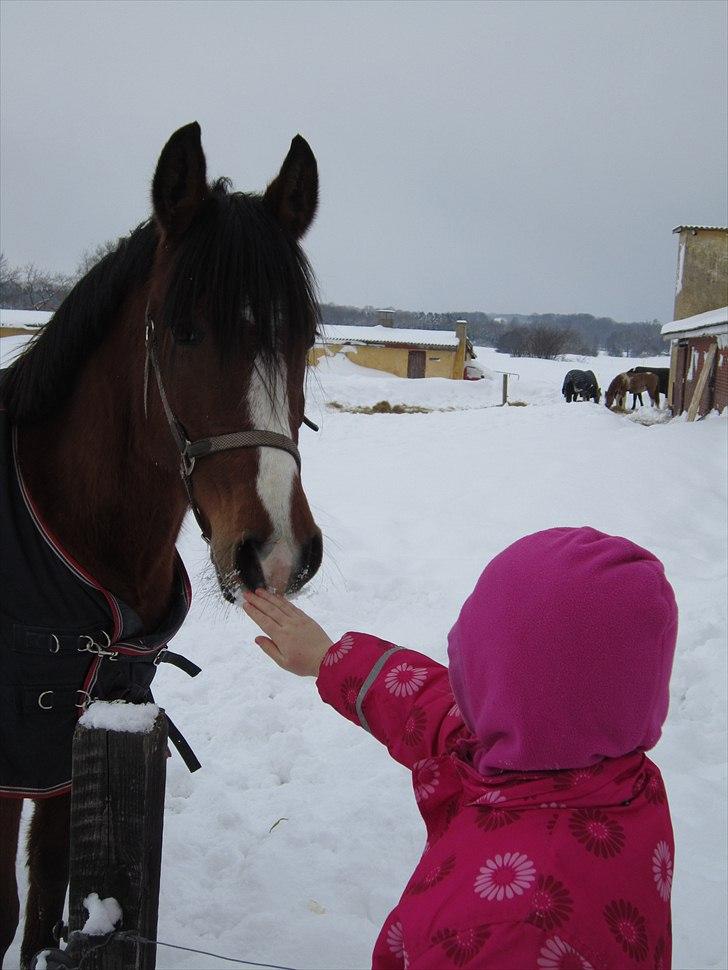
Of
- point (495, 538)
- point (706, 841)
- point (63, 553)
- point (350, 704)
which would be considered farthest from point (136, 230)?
point (495, 538)

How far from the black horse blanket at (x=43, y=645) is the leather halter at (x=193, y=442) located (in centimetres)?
39

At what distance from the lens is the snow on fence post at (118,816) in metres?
1.27

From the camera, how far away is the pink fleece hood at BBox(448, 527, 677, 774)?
0.92 metres

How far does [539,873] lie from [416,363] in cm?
3746

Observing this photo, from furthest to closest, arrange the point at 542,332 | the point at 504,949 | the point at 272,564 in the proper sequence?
the point at 542,332 < the point at 272,564 < the point at 504,949

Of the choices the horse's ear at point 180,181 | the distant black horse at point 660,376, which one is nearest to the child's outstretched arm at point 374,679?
the horse's ear at point 180,181

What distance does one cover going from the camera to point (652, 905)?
2.97ft

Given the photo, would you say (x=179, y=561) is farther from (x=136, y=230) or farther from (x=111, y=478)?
(x=136, y=230)

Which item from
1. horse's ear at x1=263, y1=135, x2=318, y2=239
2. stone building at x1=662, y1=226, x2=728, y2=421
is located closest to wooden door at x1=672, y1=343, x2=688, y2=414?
stone building at x1=662, y1=226, x2=728, y2=421

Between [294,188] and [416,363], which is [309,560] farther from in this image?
[416,363]

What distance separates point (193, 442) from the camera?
155 cm

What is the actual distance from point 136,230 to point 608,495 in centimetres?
633

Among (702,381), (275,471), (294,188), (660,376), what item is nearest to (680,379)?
(702,381)

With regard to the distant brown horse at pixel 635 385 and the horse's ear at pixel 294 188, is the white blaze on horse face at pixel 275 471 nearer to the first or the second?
the horse's ear at pixel 294 188
